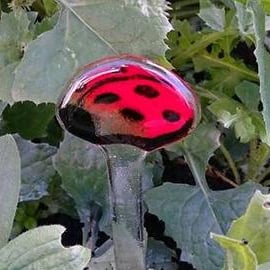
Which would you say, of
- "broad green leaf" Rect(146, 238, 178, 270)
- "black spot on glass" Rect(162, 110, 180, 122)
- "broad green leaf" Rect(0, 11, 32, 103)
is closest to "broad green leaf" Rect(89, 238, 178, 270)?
"broad green leaf" Rect(146, 238, 178, 270)

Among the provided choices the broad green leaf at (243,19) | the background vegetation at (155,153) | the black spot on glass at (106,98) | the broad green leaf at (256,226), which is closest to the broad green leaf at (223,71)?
the background vegetation at (155,153)

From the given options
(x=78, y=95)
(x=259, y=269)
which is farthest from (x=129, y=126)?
(x=259, y=269)

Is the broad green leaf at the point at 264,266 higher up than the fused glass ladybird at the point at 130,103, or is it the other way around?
the fused glass ladybird at the point at 130,103

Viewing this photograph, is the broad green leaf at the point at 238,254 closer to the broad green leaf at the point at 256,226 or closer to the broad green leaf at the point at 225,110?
the broad green leaf at the point at 256,226

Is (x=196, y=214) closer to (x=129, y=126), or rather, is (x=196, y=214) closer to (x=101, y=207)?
(x=101, y=207)

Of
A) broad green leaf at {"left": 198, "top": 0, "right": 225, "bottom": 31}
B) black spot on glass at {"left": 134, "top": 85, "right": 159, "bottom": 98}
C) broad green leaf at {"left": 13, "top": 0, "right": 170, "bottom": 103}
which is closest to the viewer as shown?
black spot on glass at {"left": 134, "top": 85, "right": 159, "bottom": 98}

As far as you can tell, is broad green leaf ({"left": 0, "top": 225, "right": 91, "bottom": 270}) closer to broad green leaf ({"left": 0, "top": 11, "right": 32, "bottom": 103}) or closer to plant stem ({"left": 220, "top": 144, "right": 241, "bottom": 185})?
broad green leaf ({"left": 0, "top": 11, "right": 32, "bottom": 103})

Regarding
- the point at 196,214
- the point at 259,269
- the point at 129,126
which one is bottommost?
the point at 196,214
